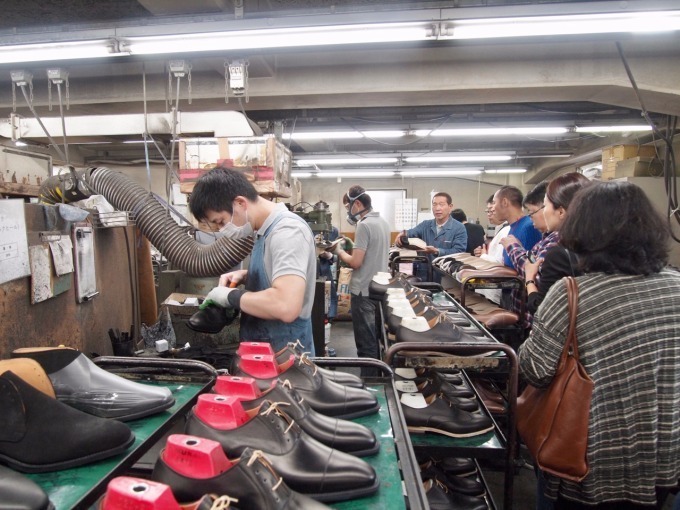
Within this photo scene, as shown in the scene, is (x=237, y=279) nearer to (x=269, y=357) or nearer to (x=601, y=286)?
(x=269, y=357)

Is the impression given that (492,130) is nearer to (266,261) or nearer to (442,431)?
(266,261)

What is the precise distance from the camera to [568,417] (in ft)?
4.53

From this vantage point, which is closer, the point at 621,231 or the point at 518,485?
the point at 621,231

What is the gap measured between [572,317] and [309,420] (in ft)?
3.19

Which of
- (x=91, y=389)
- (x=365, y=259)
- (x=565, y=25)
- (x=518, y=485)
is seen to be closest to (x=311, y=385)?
(x=91, y=389)

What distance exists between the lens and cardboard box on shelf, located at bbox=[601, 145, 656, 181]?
5875mm

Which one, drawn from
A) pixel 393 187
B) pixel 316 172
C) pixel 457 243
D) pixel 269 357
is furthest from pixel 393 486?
pixel 393 187

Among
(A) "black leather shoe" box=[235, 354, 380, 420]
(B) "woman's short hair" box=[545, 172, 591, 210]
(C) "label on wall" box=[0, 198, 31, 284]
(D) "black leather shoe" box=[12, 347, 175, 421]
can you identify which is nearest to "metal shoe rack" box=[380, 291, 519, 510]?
(A) "black leather shoe" box=[235, 354, 380, 420]

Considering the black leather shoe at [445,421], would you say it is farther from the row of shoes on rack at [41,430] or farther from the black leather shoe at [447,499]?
the row of shoes on rack at [41,430]

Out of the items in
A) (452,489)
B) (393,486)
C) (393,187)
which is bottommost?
(452,489)

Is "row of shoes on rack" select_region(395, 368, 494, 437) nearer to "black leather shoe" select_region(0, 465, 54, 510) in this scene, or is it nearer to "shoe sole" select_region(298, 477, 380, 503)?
"shoe sole" select_region(298, 477, 380, 503)

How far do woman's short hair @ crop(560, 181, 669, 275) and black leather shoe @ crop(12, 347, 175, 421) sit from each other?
1427 mm

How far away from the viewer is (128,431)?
0.88m

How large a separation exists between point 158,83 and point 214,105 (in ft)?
2.04
